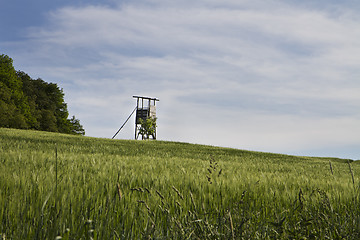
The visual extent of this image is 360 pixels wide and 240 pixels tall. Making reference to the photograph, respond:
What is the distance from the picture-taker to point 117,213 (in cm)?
221

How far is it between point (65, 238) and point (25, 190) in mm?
1345

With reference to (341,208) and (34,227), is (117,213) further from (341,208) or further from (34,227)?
(341,208)

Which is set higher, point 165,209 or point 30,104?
point 30,104

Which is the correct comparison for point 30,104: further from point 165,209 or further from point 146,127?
point 165,209

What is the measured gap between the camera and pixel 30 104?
37.0 meters

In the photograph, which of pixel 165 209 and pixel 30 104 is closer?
pixel 165 209

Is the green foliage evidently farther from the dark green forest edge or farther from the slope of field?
the slope of field

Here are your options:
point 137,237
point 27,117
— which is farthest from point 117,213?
point 27,117

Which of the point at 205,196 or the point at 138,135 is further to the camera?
the point at 138,135

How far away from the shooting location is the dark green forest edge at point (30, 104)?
31.7m

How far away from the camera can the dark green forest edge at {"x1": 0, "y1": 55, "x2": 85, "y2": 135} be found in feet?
104

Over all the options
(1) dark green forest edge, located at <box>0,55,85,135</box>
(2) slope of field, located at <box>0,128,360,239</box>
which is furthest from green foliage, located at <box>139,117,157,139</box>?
(2) slope of field, located at <box>0,128,360,239</box>

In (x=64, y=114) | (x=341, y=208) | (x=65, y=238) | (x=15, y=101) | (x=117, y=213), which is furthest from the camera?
(x=64, y=114)

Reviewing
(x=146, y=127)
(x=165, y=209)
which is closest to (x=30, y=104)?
(x=146, y=127)
